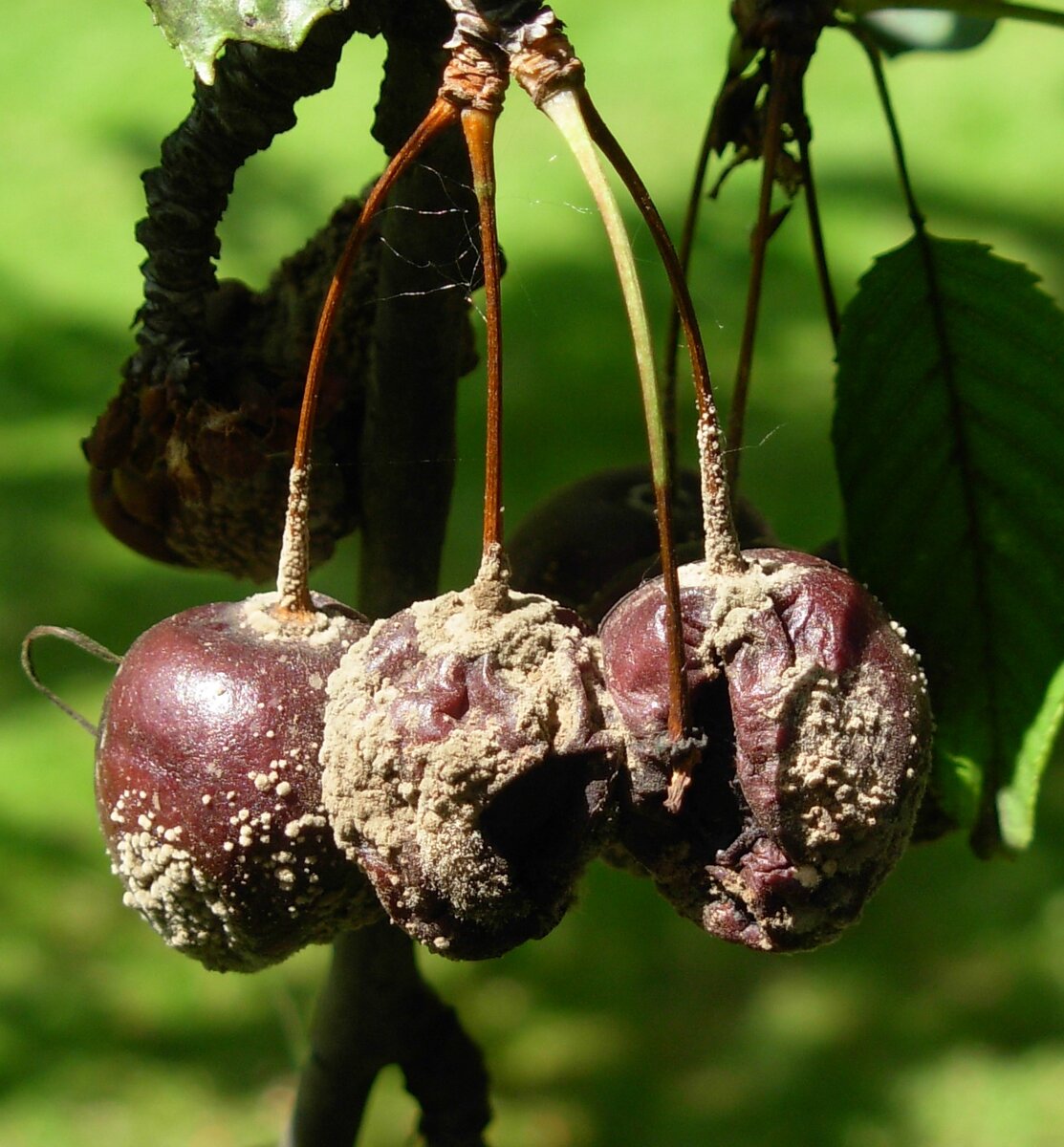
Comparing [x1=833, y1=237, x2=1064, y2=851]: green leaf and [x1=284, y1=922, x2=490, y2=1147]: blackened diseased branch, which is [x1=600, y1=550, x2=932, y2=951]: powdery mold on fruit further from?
[x1=284, y1=922, x2=490, y2=1147]: blackened diseased branch

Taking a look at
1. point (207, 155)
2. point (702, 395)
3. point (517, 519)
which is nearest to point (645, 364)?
point (702, 395)

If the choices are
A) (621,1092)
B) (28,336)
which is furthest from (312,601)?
(28,336)

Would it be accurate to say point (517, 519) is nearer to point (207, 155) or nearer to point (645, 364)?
point (207, 155)

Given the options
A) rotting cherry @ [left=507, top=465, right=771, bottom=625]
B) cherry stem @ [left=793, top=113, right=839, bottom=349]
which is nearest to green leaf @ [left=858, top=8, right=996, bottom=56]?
cherry stem @ [left=793, top=113, right=839, bottom=349]

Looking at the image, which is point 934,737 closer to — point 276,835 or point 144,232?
point 276,835

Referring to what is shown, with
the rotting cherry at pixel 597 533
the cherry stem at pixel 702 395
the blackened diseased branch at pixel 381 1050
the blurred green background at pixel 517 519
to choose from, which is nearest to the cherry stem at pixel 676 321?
the rotting cherry at pixel 597 533

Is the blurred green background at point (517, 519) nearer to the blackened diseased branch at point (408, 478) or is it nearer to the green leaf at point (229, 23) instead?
the blackened diseased branch at point (408, 478)
